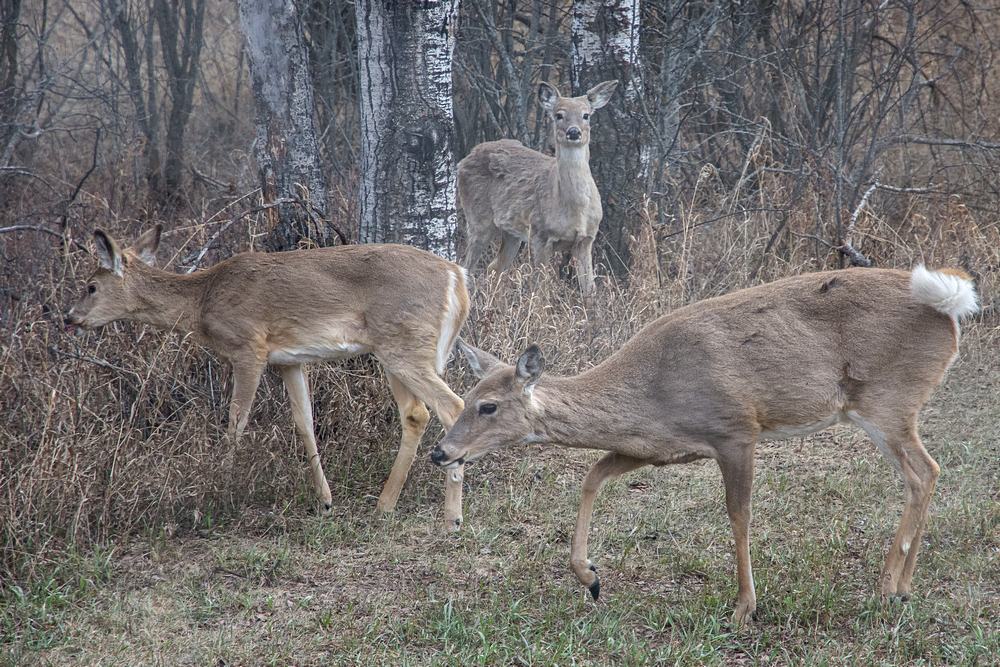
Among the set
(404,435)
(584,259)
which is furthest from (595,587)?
(584,259)

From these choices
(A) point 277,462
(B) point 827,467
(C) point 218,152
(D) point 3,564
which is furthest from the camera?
(C) point 218,152

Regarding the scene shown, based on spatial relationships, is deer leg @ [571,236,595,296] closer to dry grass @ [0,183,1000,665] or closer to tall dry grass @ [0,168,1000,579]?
tall dry grass @ [0,168,1000,579]

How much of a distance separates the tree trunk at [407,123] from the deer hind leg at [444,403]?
119 centimetres

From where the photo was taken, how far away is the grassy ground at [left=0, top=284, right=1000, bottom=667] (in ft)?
13.5

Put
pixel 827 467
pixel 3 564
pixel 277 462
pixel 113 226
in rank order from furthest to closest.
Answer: pixel 113 226 → pixel 827 467 → pixel 277 462 → pixel 3 564

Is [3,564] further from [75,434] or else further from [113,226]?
[113,226]

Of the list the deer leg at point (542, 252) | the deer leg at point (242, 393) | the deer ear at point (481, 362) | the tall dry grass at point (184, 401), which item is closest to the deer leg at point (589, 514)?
the deer ear at point (481, 362)

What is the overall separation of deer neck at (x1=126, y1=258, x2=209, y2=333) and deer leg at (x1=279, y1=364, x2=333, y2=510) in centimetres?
64

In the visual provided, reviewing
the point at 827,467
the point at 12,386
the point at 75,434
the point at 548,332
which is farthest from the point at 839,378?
the point at 12,386

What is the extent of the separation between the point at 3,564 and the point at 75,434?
74 cm

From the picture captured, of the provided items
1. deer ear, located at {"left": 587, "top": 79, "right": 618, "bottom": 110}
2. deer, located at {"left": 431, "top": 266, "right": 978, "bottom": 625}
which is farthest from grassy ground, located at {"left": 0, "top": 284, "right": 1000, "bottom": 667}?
deer ear, located at {"left": 587, "top": 79, "right": 618, "bottom": 110}

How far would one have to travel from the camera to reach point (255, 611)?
453 cm

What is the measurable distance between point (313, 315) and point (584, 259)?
12.5 ft

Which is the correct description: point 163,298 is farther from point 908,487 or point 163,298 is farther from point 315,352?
point 908,487
